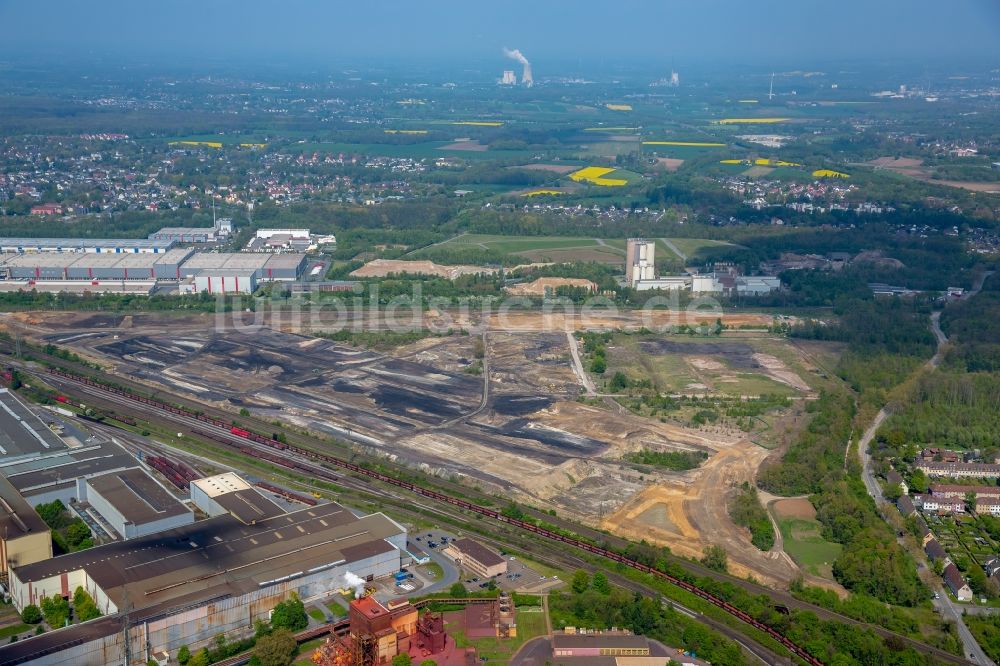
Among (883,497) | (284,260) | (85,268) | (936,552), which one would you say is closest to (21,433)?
(85,268)

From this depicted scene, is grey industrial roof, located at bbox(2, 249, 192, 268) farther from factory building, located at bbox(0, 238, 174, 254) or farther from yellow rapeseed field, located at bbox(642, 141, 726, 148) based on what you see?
yellow rapeseed field, located at bbox(642, 141, 726, 148)

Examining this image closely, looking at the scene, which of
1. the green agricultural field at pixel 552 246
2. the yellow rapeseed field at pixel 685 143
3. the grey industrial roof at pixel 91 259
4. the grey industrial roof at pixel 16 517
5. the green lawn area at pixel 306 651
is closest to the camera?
the green lawn area at pixel 306 651

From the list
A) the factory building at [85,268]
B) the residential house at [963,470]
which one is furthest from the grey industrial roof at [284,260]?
the residential house at [963,470]

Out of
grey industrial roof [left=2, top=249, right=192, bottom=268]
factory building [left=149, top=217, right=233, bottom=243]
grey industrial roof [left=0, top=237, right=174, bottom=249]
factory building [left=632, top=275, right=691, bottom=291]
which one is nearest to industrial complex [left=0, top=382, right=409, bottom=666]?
grey industrial roof [left=2, top=249, right=192, bottom=268]

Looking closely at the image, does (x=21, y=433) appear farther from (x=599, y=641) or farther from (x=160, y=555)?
(x=599, y=641)

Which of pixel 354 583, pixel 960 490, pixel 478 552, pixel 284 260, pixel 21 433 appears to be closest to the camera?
pixel 354 583

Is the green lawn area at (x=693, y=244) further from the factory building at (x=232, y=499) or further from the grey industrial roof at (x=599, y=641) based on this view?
the grey industrial roof at (x=599, y=641)
